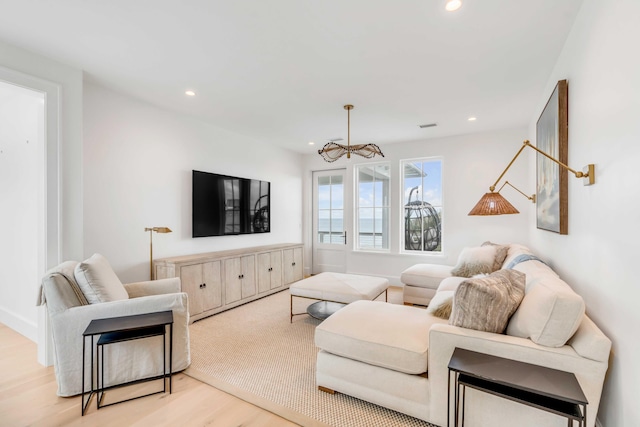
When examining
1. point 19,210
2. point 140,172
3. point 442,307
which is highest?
point 140,172

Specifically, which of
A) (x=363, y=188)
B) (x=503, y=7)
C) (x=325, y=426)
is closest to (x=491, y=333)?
(x=325, y=426)

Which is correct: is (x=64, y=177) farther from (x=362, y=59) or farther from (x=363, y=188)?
(x=363, y=188)

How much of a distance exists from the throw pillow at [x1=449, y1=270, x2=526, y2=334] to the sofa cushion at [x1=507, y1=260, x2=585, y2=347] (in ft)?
0.22

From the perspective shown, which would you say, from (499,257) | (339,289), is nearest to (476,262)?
(499,257)

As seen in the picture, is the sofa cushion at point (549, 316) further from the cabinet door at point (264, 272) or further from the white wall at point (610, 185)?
the cabinet door at point (264, 272)

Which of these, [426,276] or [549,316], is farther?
[426,276]

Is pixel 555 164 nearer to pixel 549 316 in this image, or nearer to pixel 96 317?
pixel 549 316

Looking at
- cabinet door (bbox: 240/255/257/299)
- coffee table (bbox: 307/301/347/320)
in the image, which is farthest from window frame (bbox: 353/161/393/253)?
cabinet door (bbox: 240/255/257/299)

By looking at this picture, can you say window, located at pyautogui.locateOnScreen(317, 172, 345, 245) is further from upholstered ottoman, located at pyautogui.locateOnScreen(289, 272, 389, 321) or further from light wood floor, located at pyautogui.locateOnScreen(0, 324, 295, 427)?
light wood floor, located at pyautogui.locateOnScreen(0, 324, 295, 427)

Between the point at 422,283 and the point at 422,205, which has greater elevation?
the point at 422,205

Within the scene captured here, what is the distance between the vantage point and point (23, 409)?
1.94 meters

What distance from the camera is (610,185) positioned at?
1478mm

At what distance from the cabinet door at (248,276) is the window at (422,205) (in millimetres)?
2698

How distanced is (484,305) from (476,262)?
6.96 feet
